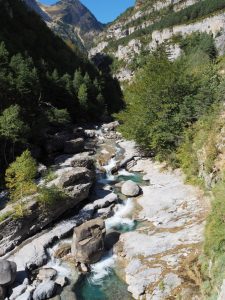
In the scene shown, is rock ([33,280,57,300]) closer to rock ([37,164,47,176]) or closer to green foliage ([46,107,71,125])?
rock ([37,164,47,176])

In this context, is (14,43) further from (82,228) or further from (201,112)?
(82,228)

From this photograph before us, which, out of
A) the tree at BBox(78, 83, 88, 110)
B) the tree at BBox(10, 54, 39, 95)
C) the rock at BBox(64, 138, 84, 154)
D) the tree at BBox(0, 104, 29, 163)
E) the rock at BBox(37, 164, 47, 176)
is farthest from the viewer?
the tree at BBox(78, 83, 88, 110)

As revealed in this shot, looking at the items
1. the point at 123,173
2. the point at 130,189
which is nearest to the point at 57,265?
the point at 130,189

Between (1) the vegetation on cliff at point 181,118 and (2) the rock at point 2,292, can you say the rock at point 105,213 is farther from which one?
(2) the rock at point 2,292

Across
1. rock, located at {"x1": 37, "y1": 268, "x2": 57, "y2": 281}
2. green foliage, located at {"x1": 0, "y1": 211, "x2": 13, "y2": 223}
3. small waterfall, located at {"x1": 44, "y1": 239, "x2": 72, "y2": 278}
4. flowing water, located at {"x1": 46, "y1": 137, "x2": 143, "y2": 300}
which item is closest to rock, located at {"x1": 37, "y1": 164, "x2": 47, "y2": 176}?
green foliage, located at {"x1": 0, "y1": 211, "x2": 13, "y2": 223}

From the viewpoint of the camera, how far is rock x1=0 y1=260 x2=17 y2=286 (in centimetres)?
2330

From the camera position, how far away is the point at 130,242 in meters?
27.1

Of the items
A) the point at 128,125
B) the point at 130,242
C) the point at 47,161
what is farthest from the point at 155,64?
the point at 130,242

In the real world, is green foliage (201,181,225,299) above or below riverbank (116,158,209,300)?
above

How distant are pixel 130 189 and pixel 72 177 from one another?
258 inches

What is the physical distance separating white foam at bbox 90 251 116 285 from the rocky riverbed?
2.8 inches

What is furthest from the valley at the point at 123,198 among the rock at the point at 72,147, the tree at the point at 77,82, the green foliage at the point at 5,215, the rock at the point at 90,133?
the tree at the point at 77,82

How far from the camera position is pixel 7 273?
23.6 metres

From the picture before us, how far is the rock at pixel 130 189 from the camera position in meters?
35.9
